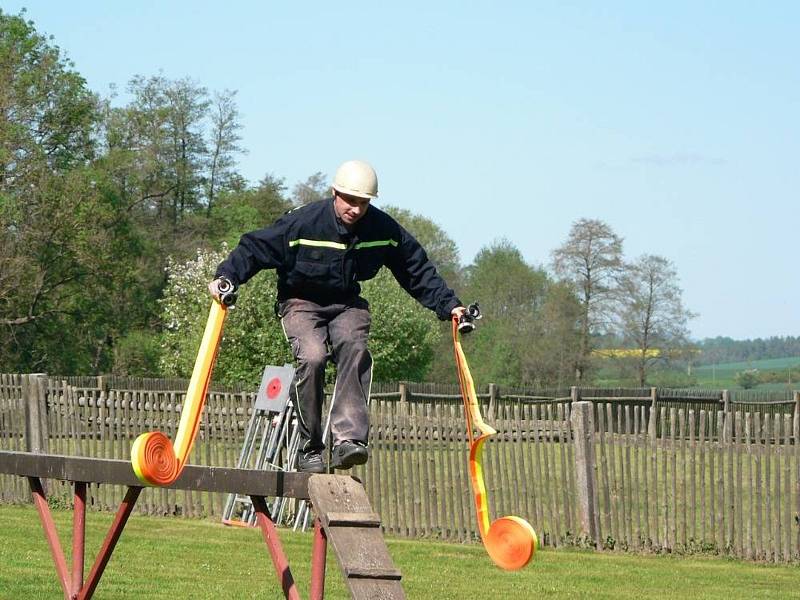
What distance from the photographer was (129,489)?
7.81 metres

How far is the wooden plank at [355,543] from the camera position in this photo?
638cm

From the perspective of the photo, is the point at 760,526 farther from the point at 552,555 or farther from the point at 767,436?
the point at 552,555

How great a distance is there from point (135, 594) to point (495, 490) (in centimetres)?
621

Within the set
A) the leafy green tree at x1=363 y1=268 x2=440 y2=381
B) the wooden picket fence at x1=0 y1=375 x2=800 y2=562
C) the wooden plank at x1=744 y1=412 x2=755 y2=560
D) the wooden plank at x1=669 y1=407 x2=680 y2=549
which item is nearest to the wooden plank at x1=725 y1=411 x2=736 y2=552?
the wooden picket fence at x1=0 y1=375 x2=800 y2=562

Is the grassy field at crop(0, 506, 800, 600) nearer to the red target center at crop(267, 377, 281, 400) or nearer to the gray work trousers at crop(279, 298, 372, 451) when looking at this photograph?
the red target center at crop(267, 377, 281, 400)

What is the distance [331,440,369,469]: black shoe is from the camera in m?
6.99

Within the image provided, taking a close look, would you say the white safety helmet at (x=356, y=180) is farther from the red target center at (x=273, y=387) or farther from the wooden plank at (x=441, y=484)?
the red target center at (x=273, y=387)

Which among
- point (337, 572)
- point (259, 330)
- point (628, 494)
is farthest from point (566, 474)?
point (259, 330)

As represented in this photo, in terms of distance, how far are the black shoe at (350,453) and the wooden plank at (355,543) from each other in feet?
0.32

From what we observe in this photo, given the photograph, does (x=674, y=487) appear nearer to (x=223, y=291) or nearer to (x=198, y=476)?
(x=198, y=476)

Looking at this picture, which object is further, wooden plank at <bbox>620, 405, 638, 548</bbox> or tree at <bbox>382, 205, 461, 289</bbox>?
tree at <bbox>382, 205, 461, 289</bbox>

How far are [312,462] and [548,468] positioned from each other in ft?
29.0

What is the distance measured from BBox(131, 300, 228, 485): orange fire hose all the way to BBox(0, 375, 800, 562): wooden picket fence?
362 inches

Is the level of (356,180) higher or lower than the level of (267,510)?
higher
